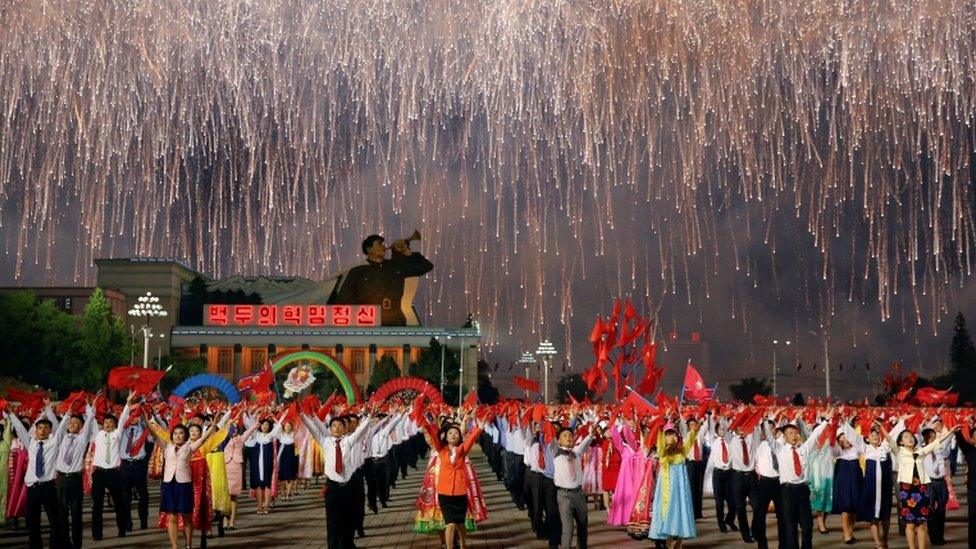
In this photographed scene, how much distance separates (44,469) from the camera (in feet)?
43.7

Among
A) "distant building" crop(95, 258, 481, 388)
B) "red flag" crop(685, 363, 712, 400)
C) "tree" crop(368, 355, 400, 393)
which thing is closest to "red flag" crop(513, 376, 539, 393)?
"red flag" crop(685, 363, 712, 400)

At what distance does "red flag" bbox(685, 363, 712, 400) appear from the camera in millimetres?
28156

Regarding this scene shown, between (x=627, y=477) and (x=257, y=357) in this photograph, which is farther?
(x=257, y=357)

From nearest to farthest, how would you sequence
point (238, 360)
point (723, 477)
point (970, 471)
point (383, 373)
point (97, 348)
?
1. point (970, 471)
2. point (723, 477)
3. point (97, 348)
4. point (383, 373)
5. point (238, 360)

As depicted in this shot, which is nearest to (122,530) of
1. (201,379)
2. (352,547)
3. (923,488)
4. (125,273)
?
(352,547)

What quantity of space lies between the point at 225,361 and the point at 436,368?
23218 mm

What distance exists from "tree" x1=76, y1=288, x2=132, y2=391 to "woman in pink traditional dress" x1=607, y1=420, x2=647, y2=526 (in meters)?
49.9

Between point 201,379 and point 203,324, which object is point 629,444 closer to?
point 201,379

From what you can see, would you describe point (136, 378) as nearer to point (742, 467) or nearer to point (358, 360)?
point (742, 467)

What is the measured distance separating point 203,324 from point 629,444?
93176 mm

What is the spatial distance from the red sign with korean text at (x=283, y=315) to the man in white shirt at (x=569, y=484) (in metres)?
92.8

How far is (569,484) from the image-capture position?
12.9 metres

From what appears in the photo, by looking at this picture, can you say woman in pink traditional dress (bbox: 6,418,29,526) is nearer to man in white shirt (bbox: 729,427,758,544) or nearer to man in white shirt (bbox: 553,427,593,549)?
man in white shirt (bbox: 553,427,593,549)

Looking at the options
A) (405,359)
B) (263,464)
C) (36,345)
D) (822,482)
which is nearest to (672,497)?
(822,482)
